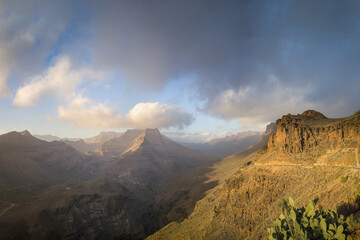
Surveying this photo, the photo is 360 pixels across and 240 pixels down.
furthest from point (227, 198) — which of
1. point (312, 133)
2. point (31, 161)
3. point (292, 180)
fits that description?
point (31, 161)

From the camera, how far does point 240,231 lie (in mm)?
31281

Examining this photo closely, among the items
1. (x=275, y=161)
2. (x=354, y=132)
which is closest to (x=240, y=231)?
(x=275, y=161)

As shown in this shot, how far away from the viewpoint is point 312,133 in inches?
1389

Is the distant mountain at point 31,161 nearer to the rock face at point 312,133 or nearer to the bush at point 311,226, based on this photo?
the bush at point 311,226

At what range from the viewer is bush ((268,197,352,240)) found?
12812 mm

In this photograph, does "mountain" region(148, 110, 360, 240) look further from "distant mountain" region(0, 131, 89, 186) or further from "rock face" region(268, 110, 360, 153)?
"distant mountain" region(0, 131, 89, 186)

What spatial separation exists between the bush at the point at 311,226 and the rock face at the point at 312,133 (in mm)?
19308

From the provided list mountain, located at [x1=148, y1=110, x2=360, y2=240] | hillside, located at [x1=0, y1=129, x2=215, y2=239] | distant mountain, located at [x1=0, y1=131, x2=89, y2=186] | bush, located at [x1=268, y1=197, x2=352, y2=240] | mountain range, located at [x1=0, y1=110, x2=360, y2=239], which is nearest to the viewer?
bush, located at [x1=268, y1=197, x2=352, y2=240]

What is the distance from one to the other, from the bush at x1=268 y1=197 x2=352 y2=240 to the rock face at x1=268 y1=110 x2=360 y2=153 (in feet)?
63.3

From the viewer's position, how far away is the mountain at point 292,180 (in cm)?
2327

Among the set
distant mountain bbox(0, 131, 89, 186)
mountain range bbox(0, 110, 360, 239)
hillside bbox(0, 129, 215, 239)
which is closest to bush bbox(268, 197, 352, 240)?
mountain range bbox(0, 110, 360, 239)

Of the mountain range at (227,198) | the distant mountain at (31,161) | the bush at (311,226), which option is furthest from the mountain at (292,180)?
the distant mountain at (31,161)

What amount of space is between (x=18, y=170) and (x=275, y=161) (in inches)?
6019

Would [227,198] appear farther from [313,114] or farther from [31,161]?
[31,161]
